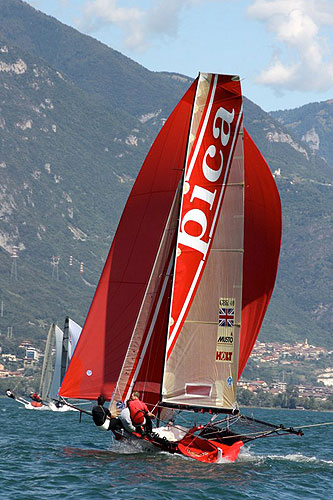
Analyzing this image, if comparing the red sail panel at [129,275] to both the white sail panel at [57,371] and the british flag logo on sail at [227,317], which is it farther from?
the white sail panel at [57,371]

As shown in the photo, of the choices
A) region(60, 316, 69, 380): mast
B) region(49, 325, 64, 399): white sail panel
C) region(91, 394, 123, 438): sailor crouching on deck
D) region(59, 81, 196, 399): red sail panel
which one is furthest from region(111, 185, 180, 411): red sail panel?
region(49, 325, 64, 399): white sail panel

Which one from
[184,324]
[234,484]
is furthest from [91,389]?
[234,484]

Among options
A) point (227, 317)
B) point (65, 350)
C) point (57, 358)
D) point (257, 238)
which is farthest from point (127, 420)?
point (57, 358)

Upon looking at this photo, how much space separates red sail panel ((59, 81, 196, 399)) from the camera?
28125 mm

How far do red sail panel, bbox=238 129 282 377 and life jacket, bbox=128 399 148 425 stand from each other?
13.2ft

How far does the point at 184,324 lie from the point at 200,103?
5373 millimetres

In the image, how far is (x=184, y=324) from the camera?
26781 mm

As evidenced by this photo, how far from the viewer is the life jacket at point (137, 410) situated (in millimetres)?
25969

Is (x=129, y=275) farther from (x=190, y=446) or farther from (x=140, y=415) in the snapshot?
(x=190, y=446)

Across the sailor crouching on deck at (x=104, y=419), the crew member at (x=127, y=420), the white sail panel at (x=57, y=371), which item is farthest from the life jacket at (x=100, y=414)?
the white sail panel at (x=57, y=371)

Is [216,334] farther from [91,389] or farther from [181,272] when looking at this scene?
[91,389]

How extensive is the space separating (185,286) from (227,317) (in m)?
1.25

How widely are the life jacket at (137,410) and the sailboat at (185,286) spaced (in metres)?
0.48

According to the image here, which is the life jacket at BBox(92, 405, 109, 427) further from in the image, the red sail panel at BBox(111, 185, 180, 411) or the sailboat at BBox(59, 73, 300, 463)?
the red sail panel at BBox(111, 185, 180, 411)
